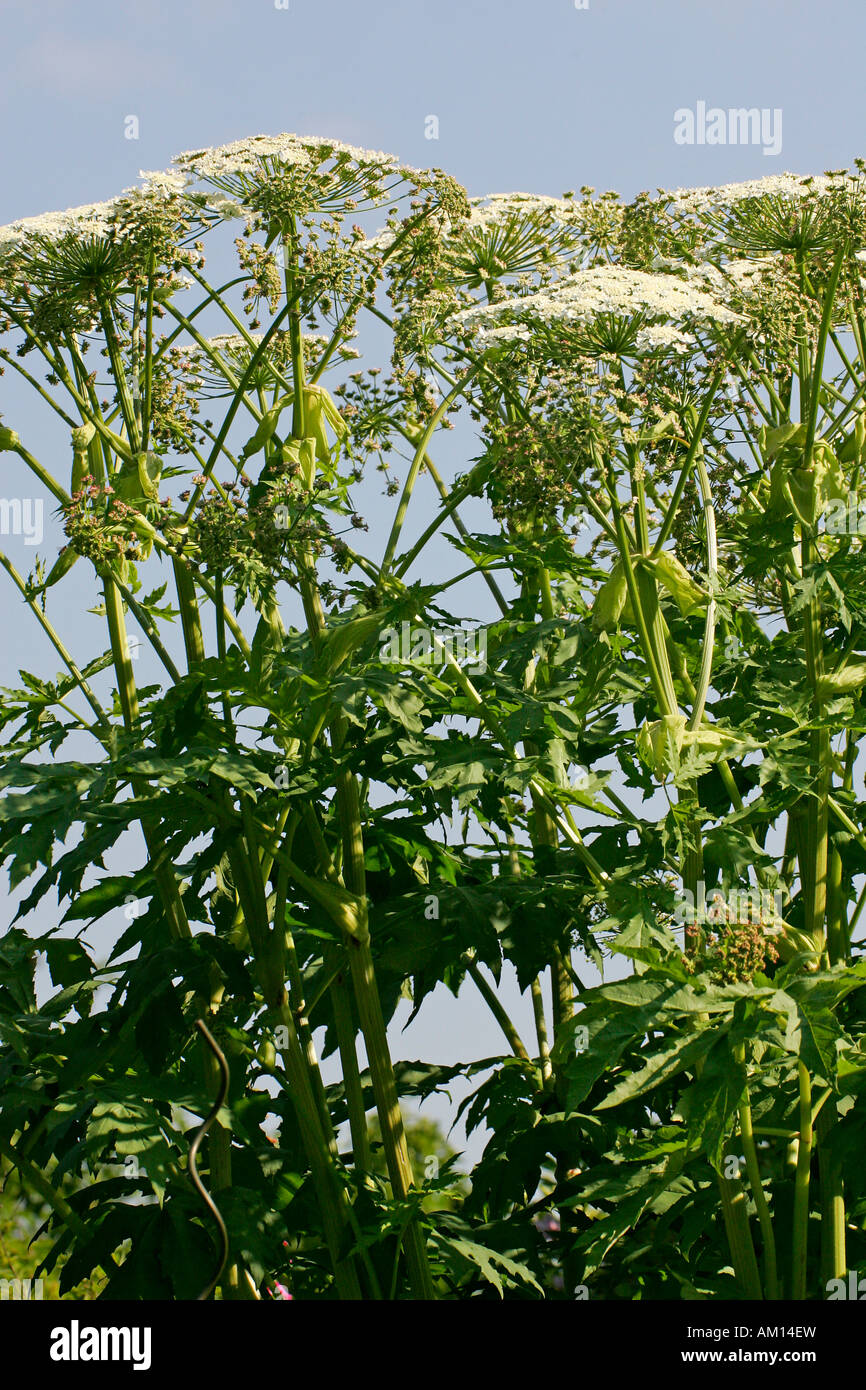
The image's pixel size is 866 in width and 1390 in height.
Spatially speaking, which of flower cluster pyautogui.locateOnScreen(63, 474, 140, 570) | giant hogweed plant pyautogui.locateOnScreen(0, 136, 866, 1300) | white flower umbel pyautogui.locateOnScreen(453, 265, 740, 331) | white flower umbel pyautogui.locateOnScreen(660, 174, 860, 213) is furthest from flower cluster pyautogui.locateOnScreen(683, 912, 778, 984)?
white flower umbel pyautogui.locateOnScreen(660, 174, 860, 213)

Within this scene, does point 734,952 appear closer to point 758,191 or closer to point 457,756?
point 457,756

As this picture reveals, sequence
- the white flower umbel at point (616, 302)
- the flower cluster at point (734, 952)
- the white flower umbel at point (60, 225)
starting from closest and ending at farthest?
1. the flower cluster at point (734, 952)
2. the white flower umbel at point (616, 302)
3. the white flower umbel at point (60, 225)

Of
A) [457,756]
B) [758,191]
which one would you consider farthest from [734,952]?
[758,191]

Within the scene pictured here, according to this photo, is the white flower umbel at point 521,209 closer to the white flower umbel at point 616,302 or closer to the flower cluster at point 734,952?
the white flower umbel at point 616,302

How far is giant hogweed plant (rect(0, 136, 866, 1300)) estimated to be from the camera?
501 centimetres

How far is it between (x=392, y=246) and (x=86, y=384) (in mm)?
1313

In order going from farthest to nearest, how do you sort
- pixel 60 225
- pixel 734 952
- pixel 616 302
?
pixel 60 225
pixel 616 302
pixel 734 952

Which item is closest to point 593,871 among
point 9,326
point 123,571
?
point 123,571

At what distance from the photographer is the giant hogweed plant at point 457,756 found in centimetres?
501

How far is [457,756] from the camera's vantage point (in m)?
5.08

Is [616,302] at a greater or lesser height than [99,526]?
greater

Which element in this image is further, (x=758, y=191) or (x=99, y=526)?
(x=758, y=191)

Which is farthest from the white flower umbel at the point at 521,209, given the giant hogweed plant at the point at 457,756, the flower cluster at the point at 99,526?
the flower cluster at the point at 99,526
